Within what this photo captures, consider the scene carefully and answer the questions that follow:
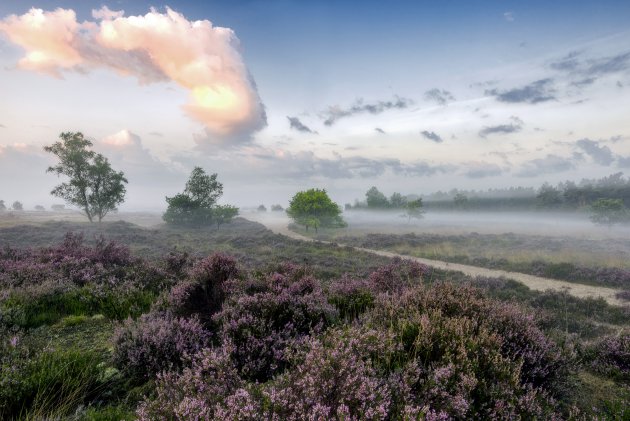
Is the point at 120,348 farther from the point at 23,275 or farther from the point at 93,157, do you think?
the point at 93,157

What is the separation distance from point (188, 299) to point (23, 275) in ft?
19.6

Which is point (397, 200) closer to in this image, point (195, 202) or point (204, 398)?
point (195, 202)

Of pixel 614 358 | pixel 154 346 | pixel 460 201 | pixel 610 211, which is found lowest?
pixel 614 358

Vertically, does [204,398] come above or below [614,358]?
above

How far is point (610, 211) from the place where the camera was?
52.8 metres

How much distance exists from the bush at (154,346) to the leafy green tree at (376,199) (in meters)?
99.3

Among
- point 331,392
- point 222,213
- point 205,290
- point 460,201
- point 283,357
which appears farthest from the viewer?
point 460,201

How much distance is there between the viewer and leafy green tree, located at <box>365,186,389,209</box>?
102m

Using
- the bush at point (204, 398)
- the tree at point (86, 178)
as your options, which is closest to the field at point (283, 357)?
the bush at point (204, 398)

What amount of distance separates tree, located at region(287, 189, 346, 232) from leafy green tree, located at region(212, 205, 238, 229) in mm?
13124

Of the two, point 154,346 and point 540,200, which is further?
point 540,200

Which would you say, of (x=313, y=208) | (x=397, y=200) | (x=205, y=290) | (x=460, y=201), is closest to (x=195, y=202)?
(x=313, y=208)

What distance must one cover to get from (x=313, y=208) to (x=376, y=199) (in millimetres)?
52818

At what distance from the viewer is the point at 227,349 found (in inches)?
134
